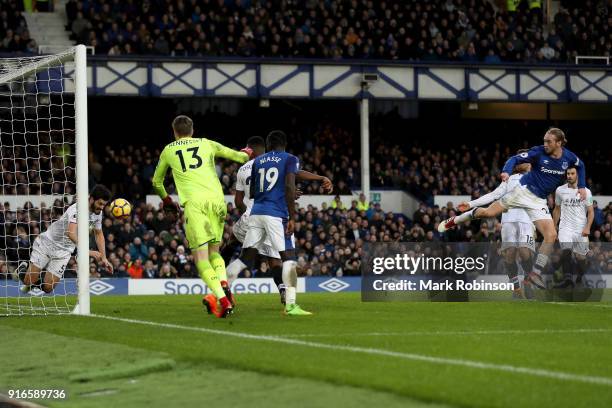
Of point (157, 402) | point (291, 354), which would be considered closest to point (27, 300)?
point (291, 354)

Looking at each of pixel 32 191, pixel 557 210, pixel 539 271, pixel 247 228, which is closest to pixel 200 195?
pixel 247 228

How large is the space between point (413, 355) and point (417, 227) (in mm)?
23618

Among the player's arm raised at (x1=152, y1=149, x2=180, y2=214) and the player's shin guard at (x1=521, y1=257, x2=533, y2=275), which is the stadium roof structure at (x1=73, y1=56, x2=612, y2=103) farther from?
the player's arm raised at (x1=152, y1=149, x2=180, y2=214)

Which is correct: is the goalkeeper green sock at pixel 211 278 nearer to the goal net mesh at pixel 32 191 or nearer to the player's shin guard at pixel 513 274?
the goal net mesh at pixel 32 191

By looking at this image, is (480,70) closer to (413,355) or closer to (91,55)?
(91,55)

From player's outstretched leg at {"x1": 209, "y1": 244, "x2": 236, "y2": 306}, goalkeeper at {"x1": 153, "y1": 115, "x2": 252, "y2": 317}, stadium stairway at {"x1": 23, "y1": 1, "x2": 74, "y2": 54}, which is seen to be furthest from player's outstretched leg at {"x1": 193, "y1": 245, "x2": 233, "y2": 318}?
stadium stairway at {"x1": 23, "y1": 1, "x2": 74, "y2": 54}

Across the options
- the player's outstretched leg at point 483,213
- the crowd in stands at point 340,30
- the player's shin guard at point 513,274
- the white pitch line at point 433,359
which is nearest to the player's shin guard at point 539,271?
the player's shin guard at point 513,274

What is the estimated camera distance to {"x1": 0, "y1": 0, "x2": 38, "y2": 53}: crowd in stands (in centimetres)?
3419

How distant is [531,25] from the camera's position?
4116 centimetres

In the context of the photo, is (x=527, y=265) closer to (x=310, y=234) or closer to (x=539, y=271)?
(x=539, y=271)

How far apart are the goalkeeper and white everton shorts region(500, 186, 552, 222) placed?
594 centimetres

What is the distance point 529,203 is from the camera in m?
17.4

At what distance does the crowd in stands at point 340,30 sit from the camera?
118ft

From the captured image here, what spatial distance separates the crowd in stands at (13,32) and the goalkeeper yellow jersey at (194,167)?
22.7 meters
